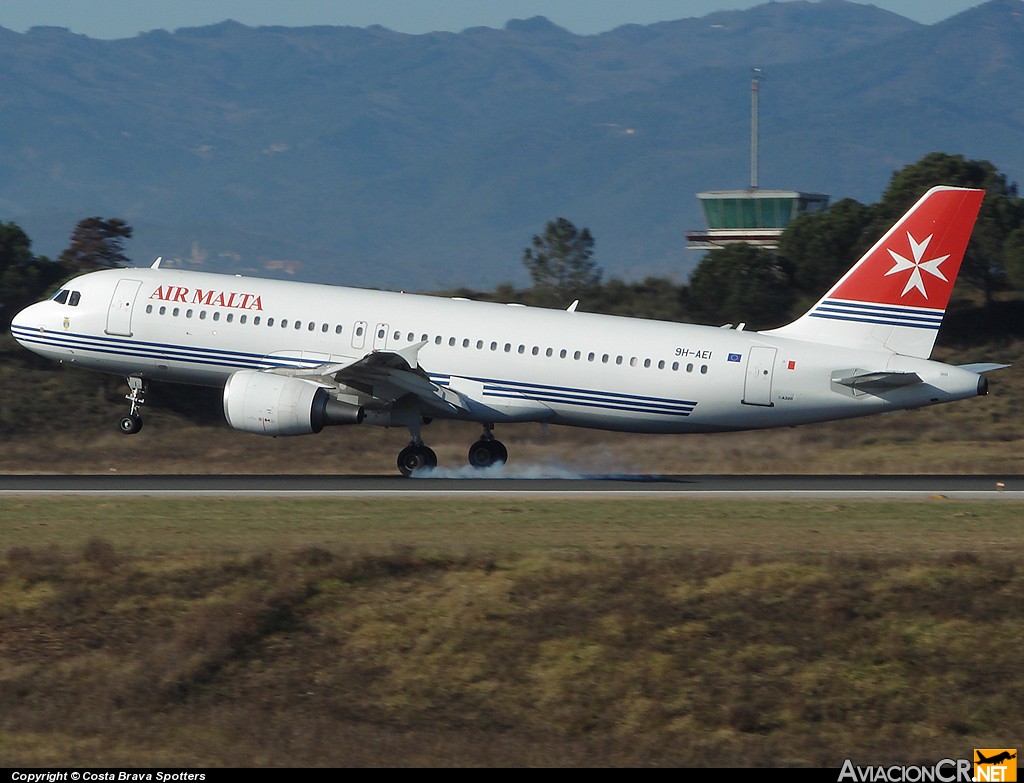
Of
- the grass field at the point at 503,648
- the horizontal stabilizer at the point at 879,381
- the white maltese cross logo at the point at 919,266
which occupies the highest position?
the white maltese cross logo at the point at 919,266

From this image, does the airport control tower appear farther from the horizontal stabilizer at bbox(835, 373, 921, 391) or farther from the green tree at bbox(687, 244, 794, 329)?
the horizontal stabilizer at bbox(835, 373, 921, 391)

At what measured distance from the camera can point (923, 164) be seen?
71.1m

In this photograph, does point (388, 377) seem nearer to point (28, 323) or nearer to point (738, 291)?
point (28, 323)

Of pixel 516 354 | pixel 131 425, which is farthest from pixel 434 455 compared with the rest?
pixel 131 425

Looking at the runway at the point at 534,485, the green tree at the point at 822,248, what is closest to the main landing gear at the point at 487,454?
the runway at the point at 534,485

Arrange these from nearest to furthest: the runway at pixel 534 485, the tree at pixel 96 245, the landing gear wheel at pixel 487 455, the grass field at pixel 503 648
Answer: the grass field at pixel 503 648
the runway at pixel 534 485
the landing gear wheel at pixel 487 455
the tree at pixel 96 245

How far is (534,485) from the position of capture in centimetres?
3466

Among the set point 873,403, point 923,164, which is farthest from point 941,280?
point 923,164

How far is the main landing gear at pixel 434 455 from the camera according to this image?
36469 mm

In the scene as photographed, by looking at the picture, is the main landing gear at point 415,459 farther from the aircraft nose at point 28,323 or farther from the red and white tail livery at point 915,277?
the red and white tail livery at point 915,277

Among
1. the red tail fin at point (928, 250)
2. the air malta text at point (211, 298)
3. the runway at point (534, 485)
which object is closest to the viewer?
the runway at point (534, 485)

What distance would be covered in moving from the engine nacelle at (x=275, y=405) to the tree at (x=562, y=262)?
36244 millimetres

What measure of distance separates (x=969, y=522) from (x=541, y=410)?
11.2 metres

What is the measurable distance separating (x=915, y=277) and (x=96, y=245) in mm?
42745
